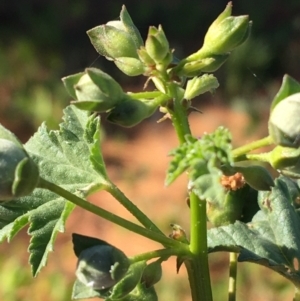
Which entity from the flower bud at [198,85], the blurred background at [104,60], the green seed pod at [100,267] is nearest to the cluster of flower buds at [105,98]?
the flower bud at [198,85]

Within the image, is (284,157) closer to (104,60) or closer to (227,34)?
(227,34)

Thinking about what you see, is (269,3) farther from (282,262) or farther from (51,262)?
(282,262)

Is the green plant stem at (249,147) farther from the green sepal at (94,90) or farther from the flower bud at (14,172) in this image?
the flower bud at (14,172)

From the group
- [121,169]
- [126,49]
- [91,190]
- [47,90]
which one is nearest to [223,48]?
[126,49]

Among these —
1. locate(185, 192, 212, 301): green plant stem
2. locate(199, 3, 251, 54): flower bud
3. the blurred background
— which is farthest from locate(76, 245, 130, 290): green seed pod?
the blurred background

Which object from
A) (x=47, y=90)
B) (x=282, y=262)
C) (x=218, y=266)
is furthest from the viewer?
(x=47, y=90)

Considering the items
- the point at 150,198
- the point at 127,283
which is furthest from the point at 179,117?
the point at 150,198
